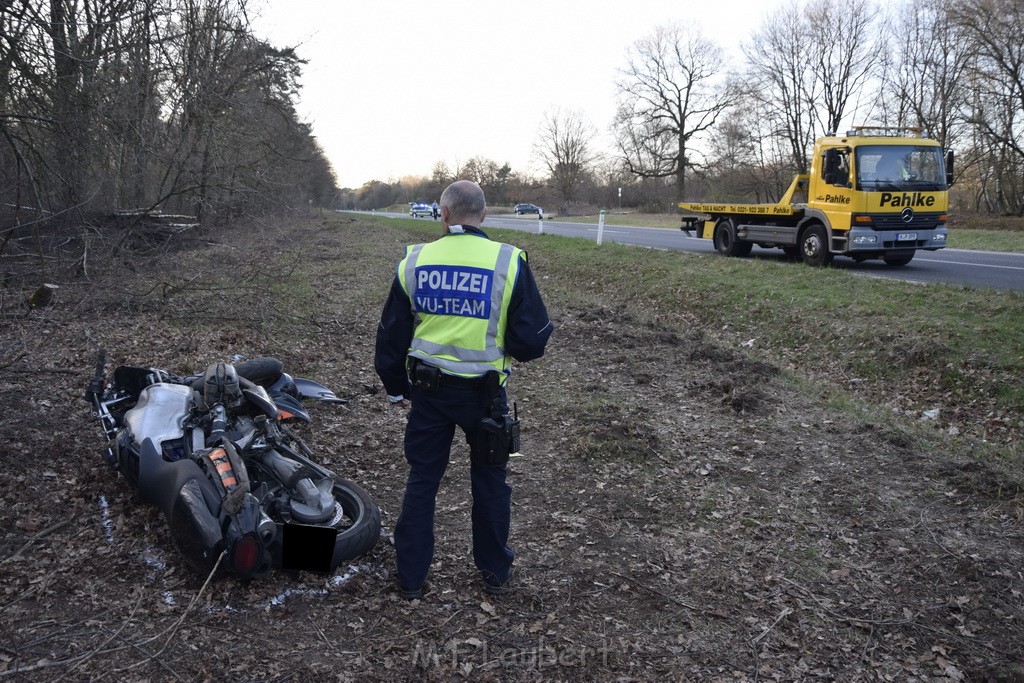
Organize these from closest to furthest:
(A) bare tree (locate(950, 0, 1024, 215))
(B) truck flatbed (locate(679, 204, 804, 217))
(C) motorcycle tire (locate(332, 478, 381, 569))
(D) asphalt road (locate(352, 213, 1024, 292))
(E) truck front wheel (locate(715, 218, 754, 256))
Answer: (C) motorcycle tire (locate(332, 478, 381, 569)) < (D) asphalt road (locate(352, 213, 1024, 292)) < (B) truck flatbed (locate(679, 204, 804, 217)) < (E) truck front wheel (locate(715, 218, 754, 256)) < (A) bare tree (locate(950, 0, 1024, 215))

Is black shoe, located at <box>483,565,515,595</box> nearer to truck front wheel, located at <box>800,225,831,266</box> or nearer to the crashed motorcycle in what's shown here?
the crashed motorcycle

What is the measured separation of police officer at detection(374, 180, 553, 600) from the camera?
3.70 meters

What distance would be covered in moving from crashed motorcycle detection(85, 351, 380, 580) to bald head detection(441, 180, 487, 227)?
1687 millimetres

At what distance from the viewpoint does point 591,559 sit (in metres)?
4.39

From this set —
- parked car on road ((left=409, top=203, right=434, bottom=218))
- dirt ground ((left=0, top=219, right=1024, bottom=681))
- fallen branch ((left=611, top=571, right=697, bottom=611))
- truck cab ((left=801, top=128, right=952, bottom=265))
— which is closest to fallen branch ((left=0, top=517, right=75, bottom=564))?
dirt ground ((left=0, top=219, right=1024, bottom=681))

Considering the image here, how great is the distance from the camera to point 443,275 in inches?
146

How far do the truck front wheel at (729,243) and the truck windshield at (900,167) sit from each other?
3.68 metres

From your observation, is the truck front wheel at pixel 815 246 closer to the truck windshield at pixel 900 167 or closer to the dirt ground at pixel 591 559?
the truck windshield at pixel 900 167

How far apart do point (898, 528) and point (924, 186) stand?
1075 cm

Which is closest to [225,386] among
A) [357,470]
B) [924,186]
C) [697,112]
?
[357,470]

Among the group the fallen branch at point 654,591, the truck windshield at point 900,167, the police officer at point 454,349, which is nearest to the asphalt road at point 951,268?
the truck windshield at point 900,167

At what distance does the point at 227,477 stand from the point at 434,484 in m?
1.11

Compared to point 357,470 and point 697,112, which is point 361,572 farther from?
point 697,112

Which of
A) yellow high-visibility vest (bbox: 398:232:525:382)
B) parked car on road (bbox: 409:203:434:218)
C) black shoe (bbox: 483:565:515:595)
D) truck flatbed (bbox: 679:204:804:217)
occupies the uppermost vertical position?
parked car on road (bbox: 409:203:434:218)
